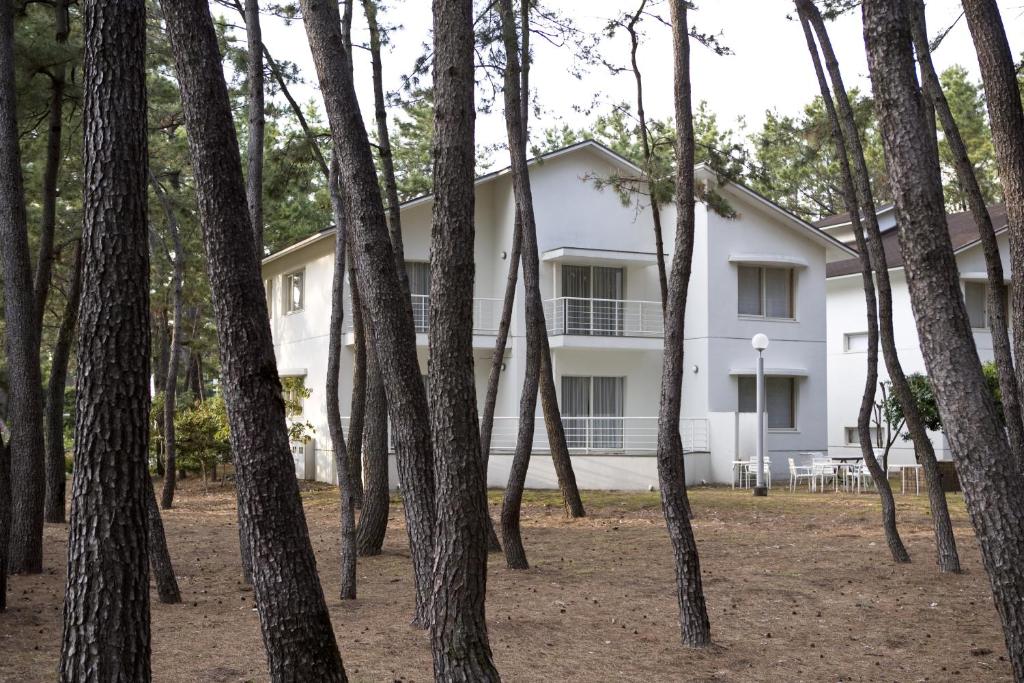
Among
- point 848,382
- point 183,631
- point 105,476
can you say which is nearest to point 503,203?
point 848,382

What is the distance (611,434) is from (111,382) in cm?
2096

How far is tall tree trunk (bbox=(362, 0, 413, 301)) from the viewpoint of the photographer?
33.1ft

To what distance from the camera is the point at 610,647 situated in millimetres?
8055

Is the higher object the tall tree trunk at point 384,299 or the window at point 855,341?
the window at point 855,341

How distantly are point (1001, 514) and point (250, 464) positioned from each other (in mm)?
3703

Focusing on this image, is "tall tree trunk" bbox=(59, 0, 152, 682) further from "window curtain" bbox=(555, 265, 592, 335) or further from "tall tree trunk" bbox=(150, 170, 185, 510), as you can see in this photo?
"window curtain" bbox=(555, 265, 592, 335)

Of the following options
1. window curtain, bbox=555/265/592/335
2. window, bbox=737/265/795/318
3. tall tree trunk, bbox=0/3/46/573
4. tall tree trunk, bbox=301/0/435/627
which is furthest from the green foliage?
tall tree trunk, bbox=301/0/435/627

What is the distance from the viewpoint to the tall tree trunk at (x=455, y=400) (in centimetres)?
534

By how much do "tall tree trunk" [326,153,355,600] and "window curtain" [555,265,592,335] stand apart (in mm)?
13929

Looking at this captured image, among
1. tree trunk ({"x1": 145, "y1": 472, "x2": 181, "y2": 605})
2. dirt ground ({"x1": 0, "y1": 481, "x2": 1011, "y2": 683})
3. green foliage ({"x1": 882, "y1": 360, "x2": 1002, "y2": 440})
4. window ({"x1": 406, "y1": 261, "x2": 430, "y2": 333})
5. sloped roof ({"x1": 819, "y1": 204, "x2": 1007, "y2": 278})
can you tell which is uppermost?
sloped roof ({"x1": 819, "y1": 204, "x2": 1007, "y2": 278})

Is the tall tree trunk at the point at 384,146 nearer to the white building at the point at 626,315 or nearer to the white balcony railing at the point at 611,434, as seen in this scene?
the white building at the point at 626,315

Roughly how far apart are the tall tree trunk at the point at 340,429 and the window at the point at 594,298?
13995mm

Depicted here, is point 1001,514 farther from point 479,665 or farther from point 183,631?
point 183,631

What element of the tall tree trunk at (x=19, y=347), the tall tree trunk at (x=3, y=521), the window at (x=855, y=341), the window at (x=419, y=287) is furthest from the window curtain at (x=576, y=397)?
the tall tree trunk at (x=3, y=521)
